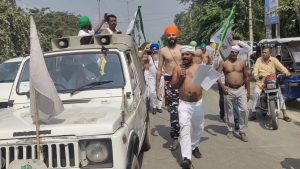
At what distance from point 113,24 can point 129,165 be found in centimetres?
487

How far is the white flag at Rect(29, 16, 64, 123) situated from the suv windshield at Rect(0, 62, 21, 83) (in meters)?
7.51

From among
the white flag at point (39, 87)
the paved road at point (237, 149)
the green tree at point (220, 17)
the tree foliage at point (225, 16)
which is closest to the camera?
the white flag at point (39, 87)

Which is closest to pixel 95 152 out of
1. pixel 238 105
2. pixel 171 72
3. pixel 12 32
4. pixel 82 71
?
pixel 82 71

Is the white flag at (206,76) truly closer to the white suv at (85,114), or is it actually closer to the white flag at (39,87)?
the white suv at (85,114)

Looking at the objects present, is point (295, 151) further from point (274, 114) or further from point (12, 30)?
point (12, 30)

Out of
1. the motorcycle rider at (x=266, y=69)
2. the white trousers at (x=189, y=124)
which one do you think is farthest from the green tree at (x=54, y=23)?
the white trousers at (x=189, y=124)

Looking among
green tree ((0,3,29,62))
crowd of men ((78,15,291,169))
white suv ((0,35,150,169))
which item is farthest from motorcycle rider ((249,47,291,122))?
green tree ((0,3,29,62))

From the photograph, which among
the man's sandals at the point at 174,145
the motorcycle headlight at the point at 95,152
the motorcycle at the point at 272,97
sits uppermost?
the motorcycle headlight at the point at 95,152

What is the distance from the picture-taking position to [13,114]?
536 centimetres

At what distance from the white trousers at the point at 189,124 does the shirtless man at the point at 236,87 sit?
5.90 feet

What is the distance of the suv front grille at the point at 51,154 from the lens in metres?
4.22

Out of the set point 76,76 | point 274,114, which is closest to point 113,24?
point 76,76

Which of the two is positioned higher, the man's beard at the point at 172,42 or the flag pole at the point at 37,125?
the man's beard at the point at 172,42

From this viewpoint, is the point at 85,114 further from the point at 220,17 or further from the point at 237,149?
the point at 220,17
